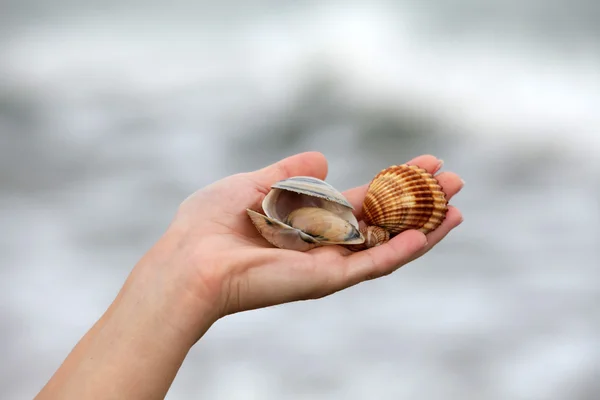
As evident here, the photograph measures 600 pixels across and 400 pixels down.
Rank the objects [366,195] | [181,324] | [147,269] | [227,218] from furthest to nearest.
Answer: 1. [366,195]
2. [227,218]
3. [147,269]
4. [181,324]

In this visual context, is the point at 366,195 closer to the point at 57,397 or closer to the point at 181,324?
the point at 181,324

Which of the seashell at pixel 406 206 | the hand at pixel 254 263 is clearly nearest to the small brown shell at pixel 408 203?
the seashell at pixel 406 206

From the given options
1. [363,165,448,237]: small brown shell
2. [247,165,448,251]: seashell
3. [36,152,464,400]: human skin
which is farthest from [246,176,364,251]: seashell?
[363,165,448,237]: small brown shell

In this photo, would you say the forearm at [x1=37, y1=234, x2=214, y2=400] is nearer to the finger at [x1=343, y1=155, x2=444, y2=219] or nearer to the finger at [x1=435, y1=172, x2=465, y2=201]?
the finger at [x1=343, y1=155, x2=444, y2=219]

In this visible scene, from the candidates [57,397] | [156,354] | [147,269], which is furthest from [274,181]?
[57,397]

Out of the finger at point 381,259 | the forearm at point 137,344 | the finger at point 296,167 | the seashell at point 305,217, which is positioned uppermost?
the finger at point 296,167

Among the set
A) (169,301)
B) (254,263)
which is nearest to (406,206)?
(254,263)

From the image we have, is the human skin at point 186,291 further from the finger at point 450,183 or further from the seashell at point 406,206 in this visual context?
the finger at point 450,183
